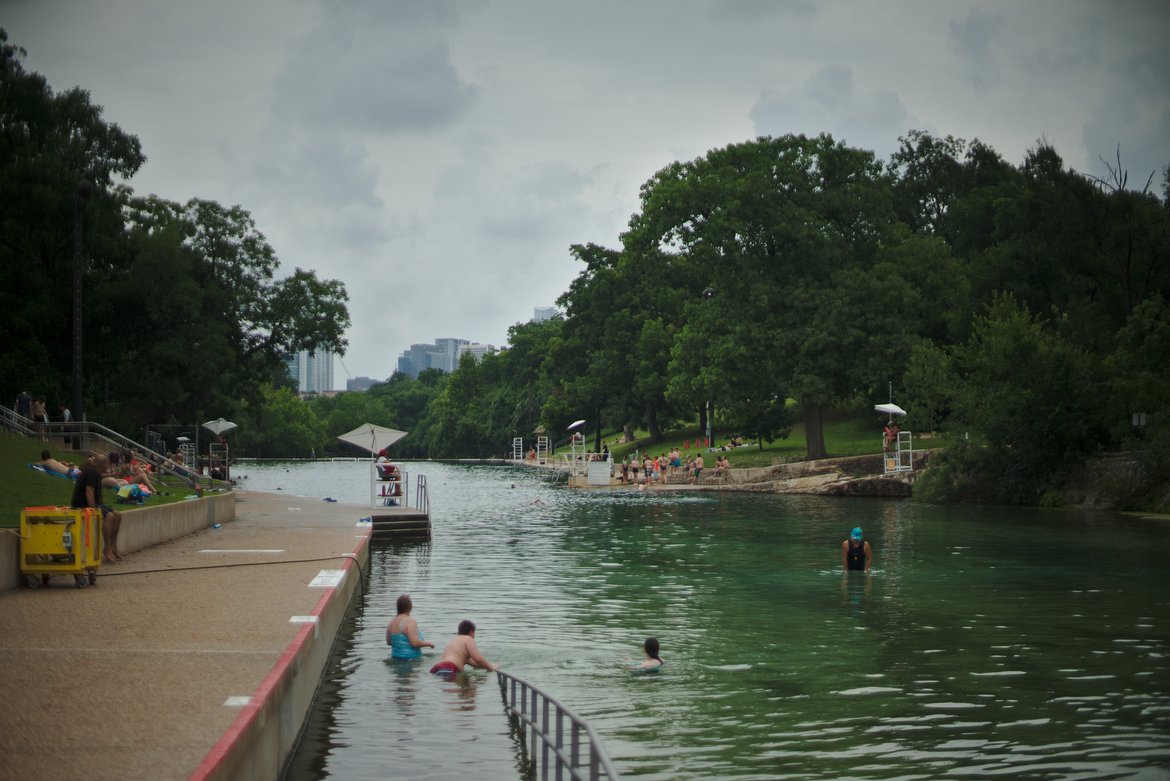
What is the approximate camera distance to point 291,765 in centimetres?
1147

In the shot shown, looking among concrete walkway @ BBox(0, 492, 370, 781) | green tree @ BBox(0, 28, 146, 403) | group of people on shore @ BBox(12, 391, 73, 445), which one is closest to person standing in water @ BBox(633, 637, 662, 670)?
concrete walkway @ BBox(0, 492, 370, 781)

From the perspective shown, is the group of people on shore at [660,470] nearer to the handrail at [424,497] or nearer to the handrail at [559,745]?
the handrail at [424,497]

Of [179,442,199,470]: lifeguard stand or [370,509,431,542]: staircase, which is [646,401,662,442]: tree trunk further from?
[370,509,431,542]: staircase

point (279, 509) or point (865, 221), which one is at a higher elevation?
point (865, 221)

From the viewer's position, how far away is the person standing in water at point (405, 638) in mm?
16906

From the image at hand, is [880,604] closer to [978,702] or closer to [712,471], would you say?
[978,702]

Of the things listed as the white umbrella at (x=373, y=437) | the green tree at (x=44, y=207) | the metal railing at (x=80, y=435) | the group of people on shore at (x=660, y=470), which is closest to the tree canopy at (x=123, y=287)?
the green tree at (x=44, y=207)

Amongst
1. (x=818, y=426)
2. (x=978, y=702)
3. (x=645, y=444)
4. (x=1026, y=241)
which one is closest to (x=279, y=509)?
(x=978, y=702)

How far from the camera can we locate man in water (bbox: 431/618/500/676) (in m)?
15.8

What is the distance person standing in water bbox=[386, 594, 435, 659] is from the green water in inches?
14.5

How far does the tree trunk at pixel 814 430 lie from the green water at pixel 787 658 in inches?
1034

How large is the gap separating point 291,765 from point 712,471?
53.5 m

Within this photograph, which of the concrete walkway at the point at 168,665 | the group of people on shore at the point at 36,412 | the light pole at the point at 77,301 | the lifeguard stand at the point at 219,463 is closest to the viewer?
the concrete walkway at the point at 168,665

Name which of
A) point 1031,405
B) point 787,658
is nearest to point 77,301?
point 787,658
